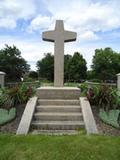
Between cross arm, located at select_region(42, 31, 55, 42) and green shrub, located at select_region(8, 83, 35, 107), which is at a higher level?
cross arm, located at select_region(42, 31, 55, 42)

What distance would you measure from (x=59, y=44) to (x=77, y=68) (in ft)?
127

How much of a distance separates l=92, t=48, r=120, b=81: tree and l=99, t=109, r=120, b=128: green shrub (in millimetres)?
41372

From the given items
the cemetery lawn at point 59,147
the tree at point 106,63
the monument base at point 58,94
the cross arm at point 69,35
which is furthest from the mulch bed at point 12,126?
the tree at point 106,63

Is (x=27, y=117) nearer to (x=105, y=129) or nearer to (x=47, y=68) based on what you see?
(x=105, y=129)

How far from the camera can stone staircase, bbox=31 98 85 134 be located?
20.2 feet

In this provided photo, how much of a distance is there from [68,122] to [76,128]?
35 centimetres

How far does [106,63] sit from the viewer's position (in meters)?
50.8

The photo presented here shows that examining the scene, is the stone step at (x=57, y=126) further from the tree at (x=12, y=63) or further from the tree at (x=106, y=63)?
the tree at (x=106, y=63)

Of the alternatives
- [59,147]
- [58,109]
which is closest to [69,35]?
[58,109]

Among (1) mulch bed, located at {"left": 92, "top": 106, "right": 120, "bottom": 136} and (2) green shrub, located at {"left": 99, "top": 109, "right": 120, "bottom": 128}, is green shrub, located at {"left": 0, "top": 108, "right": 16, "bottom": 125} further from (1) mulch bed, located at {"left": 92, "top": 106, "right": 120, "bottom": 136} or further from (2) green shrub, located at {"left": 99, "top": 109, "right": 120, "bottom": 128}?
(2) green shrub, located at {"left": 99, "top": 109, "right": 120, "bottom": 128}

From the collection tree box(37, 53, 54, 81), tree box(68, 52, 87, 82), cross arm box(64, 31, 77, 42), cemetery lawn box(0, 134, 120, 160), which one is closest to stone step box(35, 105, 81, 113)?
cemetery lawn box(0, 134, 120, 160)

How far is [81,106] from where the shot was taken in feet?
23.1

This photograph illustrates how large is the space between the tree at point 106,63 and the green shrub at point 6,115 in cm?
4183

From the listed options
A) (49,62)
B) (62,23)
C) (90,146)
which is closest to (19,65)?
(49,62)
